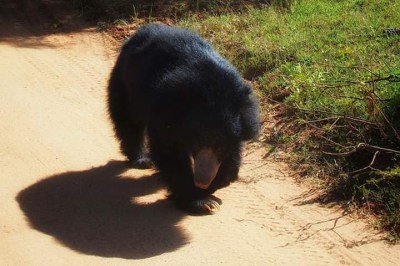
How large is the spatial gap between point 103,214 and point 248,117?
1324 millimetres

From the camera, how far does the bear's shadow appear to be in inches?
189

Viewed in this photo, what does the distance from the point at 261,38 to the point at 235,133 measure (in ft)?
11.4

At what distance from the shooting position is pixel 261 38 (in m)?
8.31

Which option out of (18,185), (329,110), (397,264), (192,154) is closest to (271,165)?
(329,110)

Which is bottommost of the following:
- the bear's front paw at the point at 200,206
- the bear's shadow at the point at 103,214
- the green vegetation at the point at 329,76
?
the bear's shadow at the point at 103,214

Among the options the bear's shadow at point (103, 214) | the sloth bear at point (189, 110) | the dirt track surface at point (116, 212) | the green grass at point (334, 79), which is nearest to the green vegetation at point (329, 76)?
the green grass at point (334, 79)

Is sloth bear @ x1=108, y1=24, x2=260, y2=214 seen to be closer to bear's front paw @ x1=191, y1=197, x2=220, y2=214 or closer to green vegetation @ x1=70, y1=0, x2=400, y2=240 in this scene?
bear's front paw @ x1=191, y1=197, x2=220, y2=214

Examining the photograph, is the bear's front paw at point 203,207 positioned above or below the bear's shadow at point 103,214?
above

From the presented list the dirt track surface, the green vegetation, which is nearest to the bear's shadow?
the dirt track surface

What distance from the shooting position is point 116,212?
5320 millimetres

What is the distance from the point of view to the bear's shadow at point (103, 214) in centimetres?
480

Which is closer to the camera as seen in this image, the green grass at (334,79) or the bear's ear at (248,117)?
the bear's ear at (248,117)

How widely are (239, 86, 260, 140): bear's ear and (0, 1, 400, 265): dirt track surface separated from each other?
2.11 ft

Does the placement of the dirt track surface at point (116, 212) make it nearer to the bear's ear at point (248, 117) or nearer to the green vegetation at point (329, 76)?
the green vegetation at point (329, 76)
